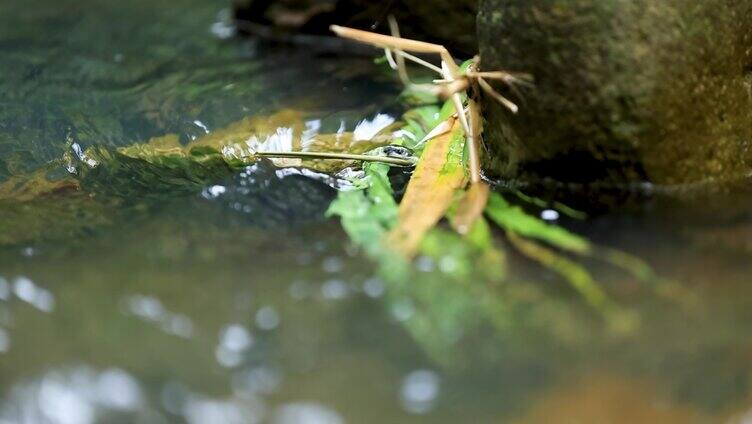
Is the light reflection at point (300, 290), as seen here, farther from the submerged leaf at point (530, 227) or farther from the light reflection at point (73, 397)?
the submerged leaf at point (530, 227)

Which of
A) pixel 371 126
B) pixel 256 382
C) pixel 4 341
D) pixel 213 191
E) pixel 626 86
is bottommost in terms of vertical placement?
pixel 371 126

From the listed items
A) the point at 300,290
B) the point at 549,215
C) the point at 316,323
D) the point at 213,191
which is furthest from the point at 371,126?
the point at 316,323

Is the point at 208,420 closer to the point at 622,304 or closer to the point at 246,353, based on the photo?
the point at 246,353

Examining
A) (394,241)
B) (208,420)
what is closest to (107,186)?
(394,241)

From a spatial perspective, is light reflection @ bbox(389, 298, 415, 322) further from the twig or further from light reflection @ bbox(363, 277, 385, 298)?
the twig

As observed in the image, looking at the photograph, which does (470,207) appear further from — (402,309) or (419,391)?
(419,391)

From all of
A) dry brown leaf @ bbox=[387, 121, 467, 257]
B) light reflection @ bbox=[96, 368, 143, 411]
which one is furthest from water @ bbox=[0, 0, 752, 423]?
dry brown leaf @ bbox=[387, 121, 467, 257]

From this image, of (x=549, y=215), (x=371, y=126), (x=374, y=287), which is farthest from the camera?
(x=371, y=126)
